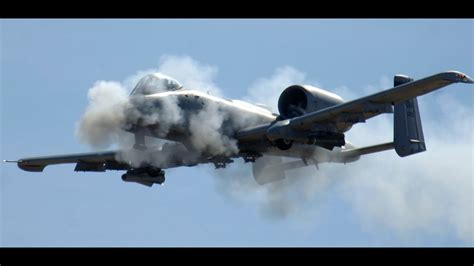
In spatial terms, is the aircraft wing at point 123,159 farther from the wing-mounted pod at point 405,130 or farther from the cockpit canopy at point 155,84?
the wing-mounted pod at point 405,130

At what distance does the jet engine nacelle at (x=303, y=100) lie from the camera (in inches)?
1741

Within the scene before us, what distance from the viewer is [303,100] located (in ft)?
147

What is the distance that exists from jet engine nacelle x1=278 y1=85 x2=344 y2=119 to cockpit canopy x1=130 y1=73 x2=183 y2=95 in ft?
20.0

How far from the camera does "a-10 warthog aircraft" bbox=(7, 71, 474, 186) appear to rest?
134 ft

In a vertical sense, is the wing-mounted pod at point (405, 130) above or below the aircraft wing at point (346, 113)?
above

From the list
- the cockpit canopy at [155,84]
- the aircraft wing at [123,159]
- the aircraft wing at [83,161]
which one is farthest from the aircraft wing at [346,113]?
the aircraft wing at [83,161]

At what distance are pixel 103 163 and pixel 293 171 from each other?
1104 cm

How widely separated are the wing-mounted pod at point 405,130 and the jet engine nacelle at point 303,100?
3198 millimetres

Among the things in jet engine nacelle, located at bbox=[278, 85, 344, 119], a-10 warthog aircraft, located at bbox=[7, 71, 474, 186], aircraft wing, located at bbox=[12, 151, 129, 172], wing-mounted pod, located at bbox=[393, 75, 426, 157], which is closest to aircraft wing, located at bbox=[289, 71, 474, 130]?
a-10 warthog aircraft, located at bbox=[7, 71, 474, 186]

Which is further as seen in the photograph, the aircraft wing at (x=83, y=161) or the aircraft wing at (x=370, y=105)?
the aircraft wing at (x=83, y=161)

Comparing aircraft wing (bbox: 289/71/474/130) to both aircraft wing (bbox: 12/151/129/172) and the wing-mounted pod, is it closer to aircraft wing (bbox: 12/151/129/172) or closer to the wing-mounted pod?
the wing-mounted pod
